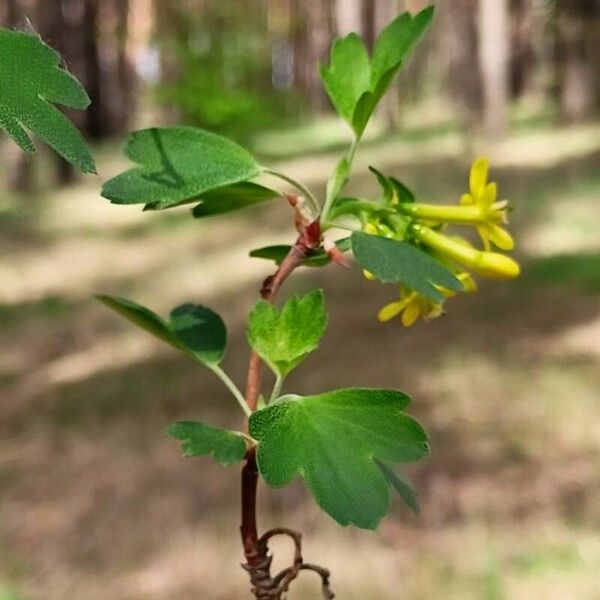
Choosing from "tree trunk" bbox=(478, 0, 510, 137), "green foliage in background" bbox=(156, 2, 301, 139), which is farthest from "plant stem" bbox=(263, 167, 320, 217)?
"green foliage in background" bbox=(156, 2, 301, 139)

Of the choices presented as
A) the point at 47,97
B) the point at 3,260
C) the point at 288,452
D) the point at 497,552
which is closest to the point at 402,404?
the point at 288,452

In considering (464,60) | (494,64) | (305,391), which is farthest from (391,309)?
(464,60)

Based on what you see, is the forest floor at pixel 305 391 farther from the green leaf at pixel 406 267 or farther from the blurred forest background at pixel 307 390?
the green leaf at pixel 406 267

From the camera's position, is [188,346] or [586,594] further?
[586,594]

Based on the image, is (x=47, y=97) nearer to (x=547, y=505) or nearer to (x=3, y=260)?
(x=547, y=505)

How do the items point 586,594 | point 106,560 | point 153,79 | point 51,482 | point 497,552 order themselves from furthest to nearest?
point 153,79
point 51,482
point 106,560
point 497,552
point 586,594

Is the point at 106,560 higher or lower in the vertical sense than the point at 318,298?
higher

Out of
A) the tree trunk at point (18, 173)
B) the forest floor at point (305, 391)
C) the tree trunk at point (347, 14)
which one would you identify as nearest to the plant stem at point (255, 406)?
the forest floor at point (305, 391)
